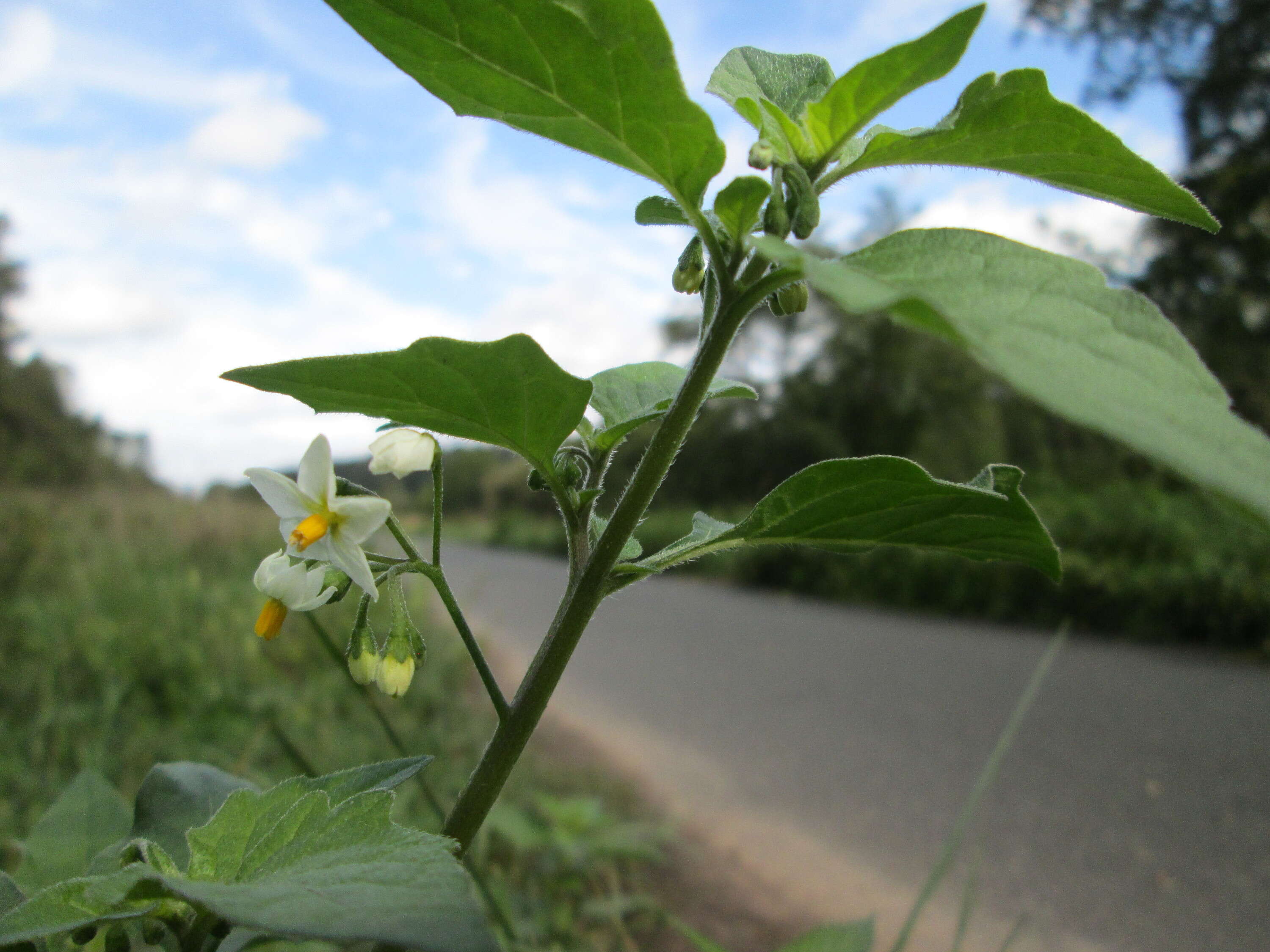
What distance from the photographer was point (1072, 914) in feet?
7.54

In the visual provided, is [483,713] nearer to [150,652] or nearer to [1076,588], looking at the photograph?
[150,652]

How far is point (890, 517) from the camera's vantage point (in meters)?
0.63

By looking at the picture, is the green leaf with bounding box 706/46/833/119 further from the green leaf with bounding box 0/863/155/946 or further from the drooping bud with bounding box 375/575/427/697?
the green leaf with bounding box 0/863/155/946

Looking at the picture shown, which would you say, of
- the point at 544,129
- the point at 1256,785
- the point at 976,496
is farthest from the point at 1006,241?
the point at 1256,785

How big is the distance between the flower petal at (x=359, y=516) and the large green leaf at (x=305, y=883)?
17 cm

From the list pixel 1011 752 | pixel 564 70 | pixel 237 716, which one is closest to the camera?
pixel 564 70

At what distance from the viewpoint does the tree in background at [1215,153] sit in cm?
1062

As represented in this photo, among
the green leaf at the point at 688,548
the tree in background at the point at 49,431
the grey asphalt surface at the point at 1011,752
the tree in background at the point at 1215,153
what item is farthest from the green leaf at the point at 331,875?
the tree in background at the point at 49,431

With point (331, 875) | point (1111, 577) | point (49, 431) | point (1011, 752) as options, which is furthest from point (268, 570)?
point (49, 431)

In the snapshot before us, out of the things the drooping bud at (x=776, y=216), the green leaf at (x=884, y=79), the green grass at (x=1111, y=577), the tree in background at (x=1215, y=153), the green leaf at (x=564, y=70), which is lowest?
the green grass at (x=1111, y=577)

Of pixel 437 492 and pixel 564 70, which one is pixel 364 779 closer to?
pixel 437 492

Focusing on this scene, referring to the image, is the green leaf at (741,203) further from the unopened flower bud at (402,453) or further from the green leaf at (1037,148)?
the unopened flower bud at (402,453)

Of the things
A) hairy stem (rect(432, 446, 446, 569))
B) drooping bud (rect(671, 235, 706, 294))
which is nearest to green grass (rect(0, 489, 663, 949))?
hairy stem (rect(432, 446, 446, 569))

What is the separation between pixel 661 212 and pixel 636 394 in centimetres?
16
